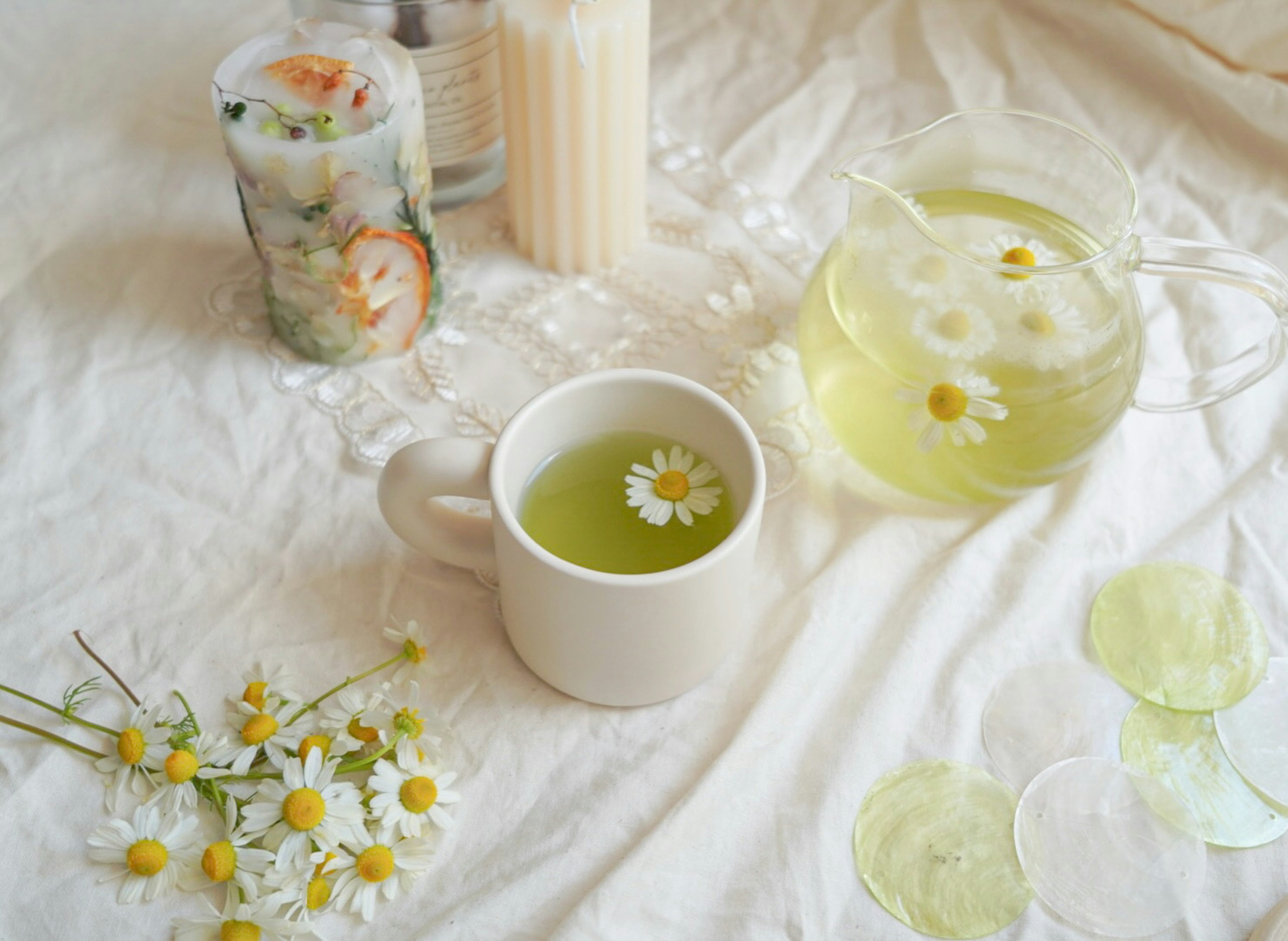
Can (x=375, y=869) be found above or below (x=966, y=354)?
below

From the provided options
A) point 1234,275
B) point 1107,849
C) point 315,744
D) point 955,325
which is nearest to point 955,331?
point 955,325

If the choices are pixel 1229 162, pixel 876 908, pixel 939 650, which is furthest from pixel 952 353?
pixel 1229 162

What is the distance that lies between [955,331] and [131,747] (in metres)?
0.41

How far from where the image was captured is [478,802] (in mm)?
499

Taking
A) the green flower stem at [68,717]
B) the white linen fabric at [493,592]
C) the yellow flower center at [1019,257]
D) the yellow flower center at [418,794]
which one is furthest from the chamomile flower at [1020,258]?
the green flower stem at [68,717]

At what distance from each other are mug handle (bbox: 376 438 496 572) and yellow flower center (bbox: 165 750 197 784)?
0.42ft

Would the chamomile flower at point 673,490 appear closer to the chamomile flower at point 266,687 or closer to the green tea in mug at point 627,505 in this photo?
the green tea in mug at point 627,505

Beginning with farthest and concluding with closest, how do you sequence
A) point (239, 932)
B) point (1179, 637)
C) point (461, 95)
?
point (461, 95), point (1179, 637), point (239, 932)

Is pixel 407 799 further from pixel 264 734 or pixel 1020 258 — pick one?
pixel 1020 258

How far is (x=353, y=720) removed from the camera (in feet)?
1.64

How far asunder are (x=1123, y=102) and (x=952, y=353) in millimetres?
376

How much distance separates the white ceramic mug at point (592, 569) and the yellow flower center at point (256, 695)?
0.09 m

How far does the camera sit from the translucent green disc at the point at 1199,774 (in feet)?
1.61

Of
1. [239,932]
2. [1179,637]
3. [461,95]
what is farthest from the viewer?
[461,95]
